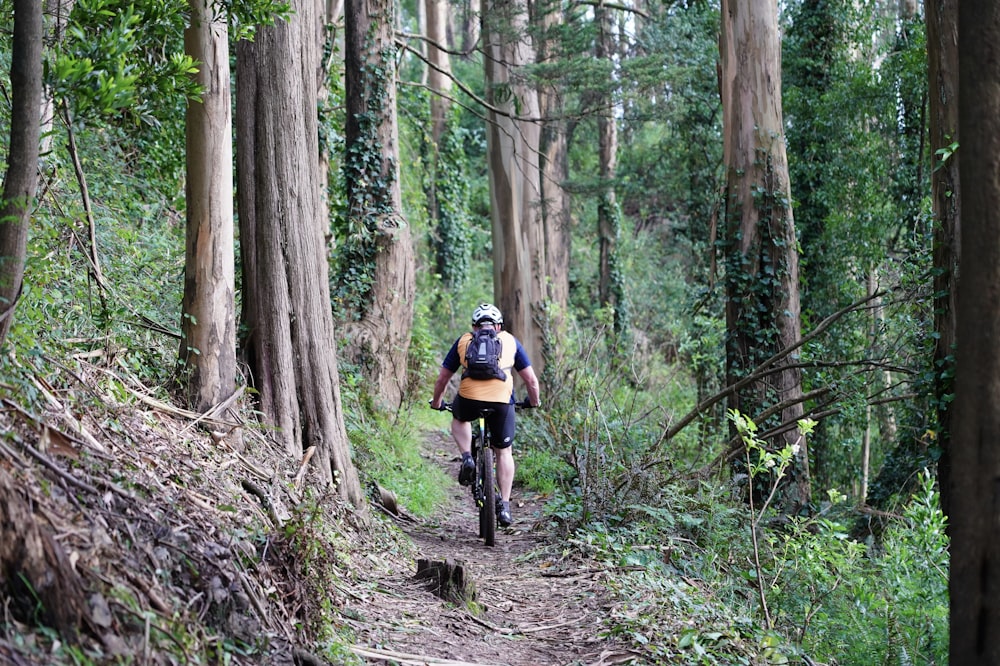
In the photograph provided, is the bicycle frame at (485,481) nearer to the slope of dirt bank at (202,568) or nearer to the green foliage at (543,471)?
the slope of dirt bank at (202,568)

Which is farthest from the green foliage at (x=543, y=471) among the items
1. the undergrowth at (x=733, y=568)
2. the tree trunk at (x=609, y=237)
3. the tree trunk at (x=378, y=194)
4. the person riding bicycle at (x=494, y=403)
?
the tree trunk at (x=609, y=237)

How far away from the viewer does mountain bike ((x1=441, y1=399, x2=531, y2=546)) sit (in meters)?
8.41

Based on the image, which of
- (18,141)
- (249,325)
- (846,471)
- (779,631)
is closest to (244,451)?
(249,325)

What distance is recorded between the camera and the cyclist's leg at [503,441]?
8578 mm

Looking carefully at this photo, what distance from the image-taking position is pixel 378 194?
12820mm

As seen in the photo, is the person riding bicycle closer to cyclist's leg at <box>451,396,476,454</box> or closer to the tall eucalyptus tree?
cyclist's leg at <box>451,396,476,454</box>

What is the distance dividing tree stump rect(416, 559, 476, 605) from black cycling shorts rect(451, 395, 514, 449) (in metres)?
2.45

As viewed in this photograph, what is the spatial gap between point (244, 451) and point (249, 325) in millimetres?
1359

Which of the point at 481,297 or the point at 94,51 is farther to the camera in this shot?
the point at 481,297

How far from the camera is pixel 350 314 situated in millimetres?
12469

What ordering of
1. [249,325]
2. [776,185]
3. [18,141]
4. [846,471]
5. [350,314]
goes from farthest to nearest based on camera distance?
1. [846,471]
2. [350,314]
3. [776,185]
4. [249,325]
5. [18,141]

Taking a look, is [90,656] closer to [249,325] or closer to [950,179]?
[249,325]

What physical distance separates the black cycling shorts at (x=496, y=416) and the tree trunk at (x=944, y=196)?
386cm

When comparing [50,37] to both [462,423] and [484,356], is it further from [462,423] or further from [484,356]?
[462,423]
